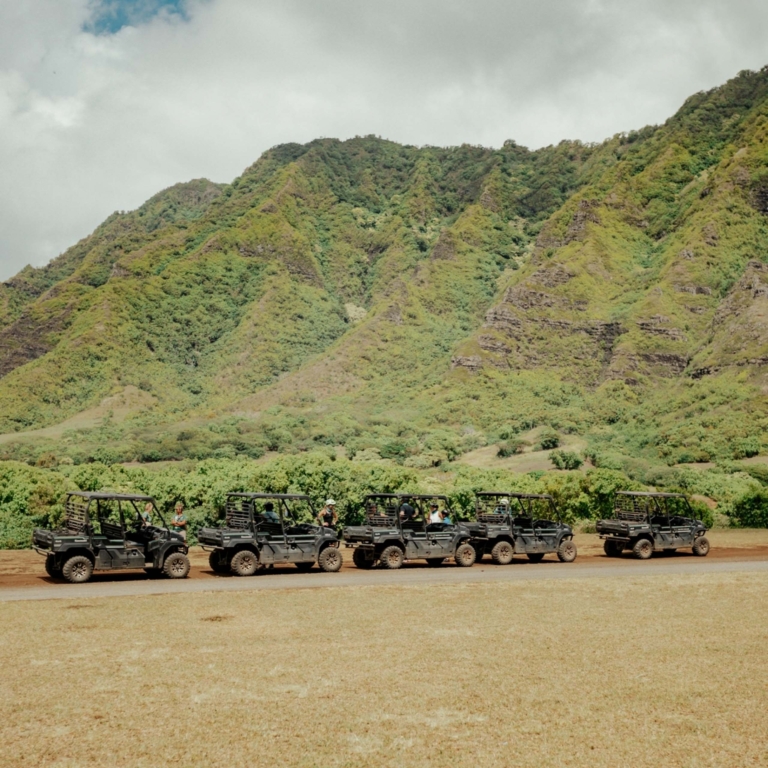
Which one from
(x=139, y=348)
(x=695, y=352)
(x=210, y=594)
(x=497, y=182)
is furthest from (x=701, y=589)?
(x=497, y=182)

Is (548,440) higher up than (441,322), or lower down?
lower down

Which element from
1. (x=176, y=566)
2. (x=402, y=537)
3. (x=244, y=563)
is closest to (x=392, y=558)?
(x=402, y=537)

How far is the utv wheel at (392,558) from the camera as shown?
23000 millimetres

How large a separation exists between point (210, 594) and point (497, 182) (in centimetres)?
17184

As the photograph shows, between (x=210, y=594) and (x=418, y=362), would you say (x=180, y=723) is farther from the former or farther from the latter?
(x=418, y=362)

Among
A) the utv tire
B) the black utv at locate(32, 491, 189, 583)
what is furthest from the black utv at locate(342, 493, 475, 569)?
the utv tire

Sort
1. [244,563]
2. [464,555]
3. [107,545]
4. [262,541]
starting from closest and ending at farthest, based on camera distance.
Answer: [107,545] → [244,563] → [262,541] → [464,555]

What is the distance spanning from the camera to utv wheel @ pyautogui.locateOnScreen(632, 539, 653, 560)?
1053 inches

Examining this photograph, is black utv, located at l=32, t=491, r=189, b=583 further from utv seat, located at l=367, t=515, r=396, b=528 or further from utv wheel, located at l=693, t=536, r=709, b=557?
utv wheel, located at l=693, t=536, r=709, b=557

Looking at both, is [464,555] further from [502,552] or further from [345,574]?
[345,574]

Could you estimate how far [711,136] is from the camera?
492ft

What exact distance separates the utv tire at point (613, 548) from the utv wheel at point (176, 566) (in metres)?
15.9

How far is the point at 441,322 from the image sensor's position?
140 meters

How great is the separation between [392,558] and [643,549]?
9896mm
